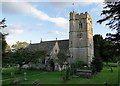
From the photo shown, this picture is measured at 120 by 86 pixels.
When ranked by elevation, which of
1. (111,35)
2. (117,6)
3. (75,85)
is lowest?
(75,85)

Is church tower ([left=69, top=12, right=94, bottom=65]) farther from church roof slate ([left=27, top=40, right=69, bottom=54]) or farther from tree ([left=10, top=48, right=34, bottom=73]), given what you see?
tree ([left=10, top=48, right=34, bottom=73])

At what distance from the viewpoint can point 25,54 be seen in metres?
32.2

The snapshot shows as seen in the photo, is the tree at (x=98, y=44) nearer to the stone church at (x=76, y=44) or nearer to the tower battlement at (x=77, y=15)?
the stone church at (x=76, y=44)

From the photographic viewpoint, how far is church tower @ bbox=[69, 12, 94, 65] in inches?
1720

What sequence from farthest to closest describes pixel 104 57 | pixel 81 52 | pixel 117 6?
pixel 104 57 < pixel 81 52 < pixel 117 6

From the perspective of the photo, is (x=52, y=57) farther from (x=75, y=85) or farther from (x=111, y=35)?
(x=111, y=35)

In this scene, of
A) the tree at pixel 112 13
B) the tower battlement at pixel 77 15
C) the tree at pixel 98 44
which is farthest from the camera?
the tree at pixel 98 44

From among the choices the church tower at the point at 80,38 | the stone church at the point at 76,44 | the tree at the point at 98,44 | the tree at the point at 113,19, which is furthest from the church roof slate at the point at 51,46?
the tree at the point at 113,19

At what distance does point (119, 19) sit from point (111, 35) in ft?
6.84

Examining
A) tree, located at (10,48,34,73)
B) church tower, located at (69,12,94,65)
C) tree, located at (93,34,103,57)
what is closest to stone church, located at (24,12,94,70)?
church tower, located at (69,12,94,65)

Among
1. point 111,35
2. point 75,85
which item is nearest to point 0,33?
point 75,85

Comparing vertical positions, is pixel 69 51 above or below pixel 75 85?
above

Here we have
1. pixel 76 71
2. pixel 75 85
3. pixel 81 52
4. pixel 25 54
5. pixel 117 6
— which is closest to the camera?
pixel 117 6

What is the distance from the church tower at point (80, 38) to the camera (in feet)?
143
